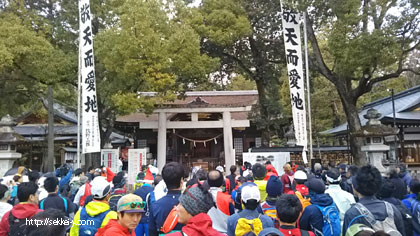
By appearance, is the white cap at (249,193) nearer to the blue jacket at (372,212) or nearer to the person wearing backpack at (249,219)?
the person wearing backpack at (249,219)

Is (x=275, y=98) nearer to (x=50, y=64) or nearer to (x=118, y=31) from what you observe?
(x=118, y=31)

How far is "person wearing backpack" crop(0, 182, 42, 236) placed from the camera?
335 centimetres

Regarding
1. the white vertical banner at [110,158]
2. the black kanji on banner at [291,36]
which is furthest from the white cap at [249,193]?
the white vertical banner at [110,158]

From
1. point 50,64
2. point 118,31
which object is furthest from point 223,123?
point 50,64

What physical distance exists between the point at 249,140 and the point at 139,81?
432 inches

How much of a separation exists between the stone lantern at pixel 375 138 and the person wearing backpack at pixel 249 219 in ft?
37.6

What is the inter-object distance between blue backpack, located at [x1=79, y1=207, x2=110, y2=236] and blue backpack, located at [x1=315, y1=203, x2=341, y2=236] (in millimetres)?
2418

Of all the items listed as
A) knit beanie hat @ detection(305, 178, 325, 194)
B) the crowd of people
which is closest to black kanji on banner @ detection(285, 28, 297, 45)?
the crowd of people

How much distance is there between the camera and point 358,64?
12102 mm

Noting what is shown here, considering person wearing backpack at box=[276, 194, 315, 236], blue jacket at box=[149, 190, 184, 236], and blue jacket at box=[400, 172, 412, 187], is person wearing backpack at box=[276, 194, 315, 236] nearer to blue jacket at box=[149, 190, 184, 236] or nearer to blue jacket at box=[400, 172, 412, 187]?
blue jacket at box=[149, 190, 184, 236]

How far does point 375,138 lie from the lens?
13.4 metres

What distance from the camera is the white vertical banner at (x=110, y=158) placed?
14.7 m

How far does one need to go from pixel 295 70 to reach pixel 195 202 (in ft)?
38.1

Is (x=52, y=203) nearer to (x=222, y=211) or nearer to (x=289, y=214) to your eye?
(x=222, y=211)
